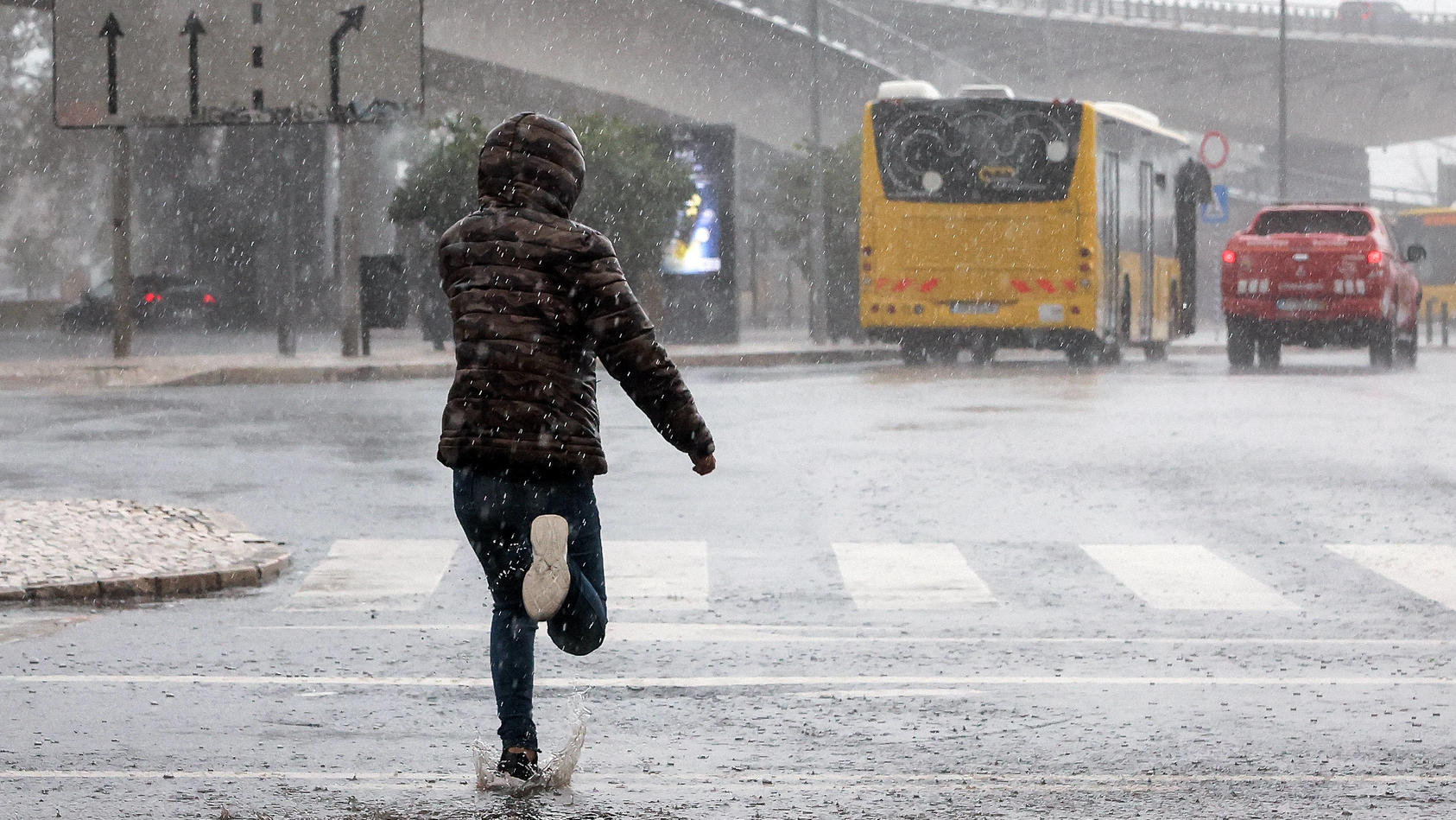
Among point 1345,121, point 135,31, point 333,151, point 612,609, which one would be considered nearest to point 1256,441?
point 612,609

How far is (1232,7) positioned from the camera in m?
65.9

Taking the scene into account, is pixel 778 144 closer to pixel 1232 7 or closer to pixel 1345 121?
pixel 1232 7

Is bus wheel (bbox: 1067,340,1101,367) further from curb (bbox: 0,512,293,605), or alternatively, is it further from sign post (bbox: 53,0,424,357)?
curb (bbox: 0,512,293,605)

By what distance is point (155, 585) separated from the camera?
9828 mm

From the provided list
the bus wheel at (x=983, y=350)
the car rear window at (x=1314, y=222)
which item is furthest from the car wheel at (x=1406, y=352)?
the bus wheel at (x=983, y=350)

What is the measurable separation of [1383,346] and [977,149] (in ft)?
19.5

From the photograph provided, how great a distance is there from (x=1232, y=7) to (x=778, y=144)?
69.9 ft

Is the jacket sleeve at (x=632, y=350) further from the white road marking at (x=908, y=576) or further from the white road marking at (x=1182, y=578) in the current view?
the white road marking at (x=1182, y=578)

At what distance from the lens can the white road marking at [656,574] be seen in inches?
378

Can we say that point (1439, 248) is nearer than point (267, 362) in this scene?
No

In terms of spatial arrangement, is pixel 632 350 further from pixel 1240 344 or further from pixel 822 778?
pixel 1240 344

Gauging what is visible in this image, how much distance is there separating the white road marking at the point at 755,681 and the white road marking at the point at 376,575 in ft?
5.67

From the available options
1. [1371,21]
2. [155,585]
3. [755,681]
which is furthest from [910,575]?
[1371,21]

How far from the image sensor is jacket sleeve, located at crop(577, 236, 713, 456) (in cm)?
570
